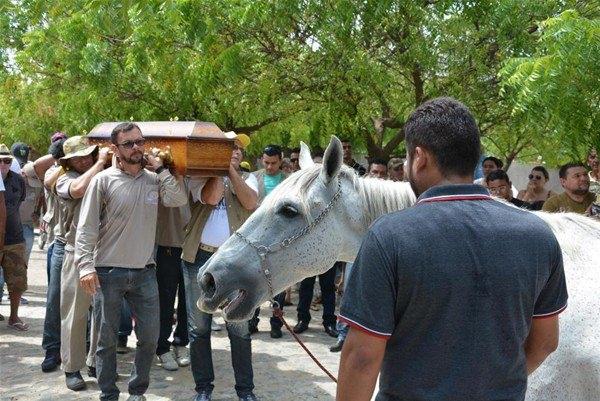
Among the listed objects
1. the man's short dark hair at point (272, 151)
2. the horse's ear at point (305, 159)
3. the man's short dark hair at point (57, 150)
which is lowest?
the horse's ear at point (305, 159)

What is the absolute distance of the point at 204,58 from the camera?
954cm

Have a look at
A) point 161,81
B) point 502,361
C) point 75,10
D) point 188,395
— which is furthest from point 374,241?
point 75,10

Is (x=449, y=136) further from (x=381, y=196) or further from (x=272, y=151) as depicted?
(x=272, y=151)

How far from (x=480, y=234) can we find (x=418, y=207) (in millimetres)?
187

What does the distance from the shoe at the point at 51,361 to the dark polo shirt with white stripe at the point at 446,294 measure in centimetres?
546

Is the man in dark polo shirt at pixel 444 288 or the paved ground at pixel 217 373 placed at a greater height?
the man in dark polo shirt at pixel 444 288

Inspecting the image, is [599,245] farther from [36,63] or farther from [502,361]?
[36,63]

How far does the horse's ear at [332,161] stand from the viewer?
3.12m

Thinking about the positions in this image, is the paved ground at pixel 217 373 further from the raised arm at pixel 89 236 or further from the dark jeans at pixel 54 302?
the raised arm at pixel 89 236

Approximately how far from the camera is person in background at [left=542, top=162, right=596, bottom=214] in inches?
260

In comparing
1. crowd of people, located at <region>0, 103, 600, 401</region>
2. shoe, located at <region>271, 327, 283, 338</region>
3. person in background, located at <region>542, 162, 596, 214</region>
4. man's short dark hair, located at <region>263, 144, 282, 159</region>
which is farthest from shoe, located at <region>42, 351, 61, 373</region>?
person in background, located at <region>542, 162, 596, 214</region>

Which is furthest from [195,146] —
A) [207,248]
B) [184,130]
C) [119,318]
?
[119,318]

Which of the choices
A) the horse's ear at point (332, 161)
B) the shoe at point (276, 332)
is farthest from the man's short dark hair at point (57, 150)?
the horse's ear at point (332, 161)

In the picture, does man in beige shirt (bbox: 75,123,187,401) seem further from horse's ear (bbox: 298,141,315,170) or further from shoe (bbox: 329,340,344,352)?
shoe (bbox: 329,340,344,352)
